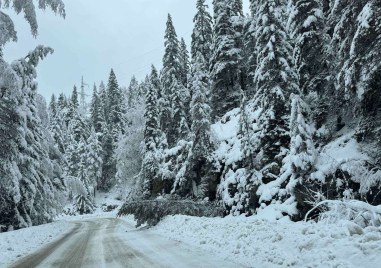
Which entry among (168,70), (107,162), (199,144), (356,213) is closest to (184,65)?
(168,70)

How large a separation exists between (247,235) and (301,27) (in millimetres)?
14919

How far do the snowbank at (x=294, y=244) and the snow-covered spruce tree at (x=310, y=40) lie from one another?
11576 millimetres

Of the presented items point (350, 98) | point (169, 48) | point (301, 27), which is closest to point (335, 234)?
point (350, 98)

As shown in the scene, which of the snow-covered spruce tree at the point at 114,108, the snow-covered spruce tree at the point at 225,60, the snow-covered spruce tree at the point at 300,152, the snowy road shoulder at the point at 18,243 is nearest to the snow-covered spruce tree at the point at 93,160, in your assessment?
the snow-covered spruce tree at the point at 114,108

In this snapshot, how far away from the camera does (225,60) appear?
3619cm

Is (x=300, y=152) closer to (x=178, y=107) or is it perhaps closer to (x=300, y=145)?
(x=300, y=145)

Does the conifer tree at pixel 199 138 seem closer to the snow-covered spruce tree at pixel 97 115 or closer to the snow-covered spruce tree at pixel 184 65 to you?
the snow-covered spruce tree at pixel 184 65

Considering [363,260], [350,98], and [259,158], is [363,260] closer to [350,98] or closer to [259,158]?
[350,98]

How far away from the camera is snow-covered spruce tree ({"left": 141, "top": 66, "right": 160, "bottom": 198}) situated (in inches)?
1606

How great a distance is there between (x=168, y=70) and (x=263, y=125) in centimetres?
2624

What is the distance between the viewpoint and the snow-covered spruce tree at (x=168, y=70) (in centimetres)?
4525

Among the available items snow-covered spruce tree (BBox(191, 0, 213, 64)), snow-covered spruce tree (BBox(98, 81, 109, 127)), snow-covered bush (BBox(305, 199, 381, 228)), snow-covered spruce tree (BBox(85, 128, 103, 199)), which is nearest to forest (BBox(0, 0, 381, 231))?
snow-covered bush (BBox(305, 199, 381, 228))

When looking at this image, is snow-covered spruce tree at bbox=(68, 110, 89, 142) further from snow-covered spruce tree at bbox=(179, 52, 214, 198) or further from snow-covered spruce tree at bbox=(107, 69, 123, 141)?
snow-covered spruce tree at bbox=(179, 52, 214, 198)

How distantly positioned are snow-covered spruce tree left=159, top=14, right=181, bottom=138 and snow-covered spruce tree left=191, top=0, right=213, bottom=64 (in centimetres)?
234
